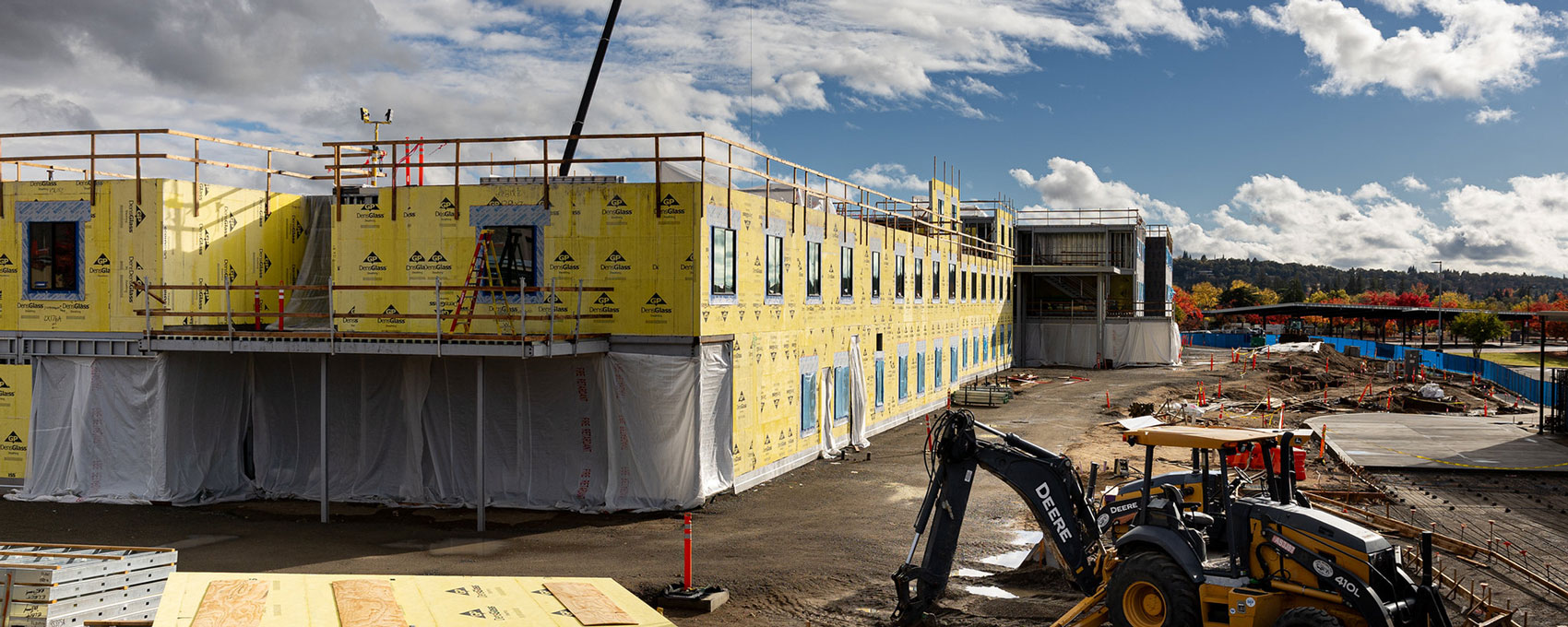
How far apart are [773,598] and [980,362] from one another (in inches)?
1397

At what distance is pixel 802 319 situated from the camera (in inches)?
984

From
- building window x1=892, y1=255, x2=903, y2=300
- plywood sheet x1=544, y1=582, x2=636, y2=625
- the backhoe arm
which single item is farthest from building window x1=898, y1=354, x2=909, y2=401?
plywood sheet x1=544, y1=582, x2=636, y2=625

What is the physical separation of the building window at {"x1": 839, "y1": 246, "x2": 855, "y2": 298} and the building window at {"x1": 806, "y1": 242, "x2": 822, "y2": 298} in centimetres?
174

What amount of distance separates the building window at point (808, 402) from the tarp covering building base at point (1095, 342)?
120 feet

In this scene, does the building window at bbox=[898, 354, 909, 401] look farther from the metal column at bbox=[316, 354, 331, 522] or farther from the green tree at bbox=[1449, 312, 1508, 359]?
the green tree at bbox=[1449, 312, 1508, 359]

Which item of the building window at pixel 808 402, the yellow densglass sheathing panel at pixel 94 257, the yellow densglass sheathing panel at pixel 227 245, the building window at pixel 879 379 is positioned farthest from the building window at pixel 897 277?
the yellow densglass sheathing panel at pixel 94 257

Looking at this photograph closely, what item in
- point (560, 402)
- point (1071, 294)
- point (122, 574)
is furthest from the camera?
point (1071, 294)

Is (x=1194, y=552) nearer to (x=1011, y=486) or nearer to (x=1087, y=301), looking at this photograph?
(x=1011, y=486)

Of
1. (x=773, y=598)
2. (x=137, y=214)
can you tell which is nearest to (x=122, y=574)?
(x=773, y=598)

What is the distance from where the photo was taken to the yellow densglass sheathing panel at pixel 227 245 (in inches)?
808

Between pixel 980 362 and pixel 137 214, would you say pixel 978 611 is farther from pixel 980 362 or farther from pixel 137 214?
pixel 980 362

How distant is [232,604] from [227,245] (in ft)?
46.6

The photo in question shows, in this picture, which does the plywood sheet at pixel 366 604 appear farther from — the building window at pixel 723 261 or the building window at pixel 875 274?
→ the building window at pixel 875 274

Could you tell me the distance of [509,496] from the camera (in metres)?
20.0
